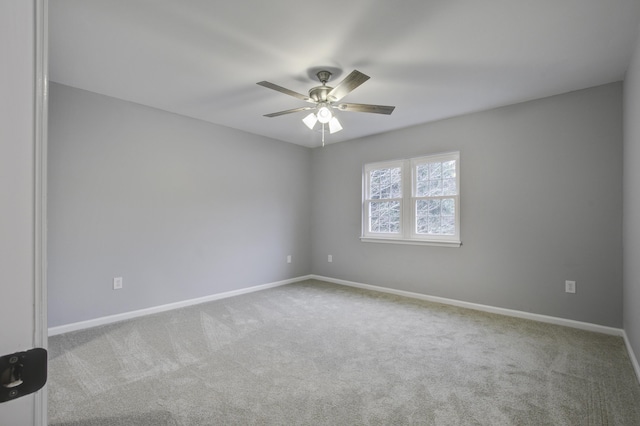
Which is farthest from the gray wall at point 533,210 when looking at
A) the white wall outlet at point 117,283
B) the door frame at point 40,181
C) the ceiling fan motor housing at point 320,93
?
the door frame at point 40,181

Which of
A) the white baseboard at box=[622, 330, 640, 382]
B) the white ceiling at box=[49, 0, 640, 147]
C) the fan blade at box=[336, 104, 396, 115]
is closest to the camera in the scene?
the white ceiling at box=[49, 0, 640, 147]

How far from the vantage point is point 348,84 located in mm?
2469

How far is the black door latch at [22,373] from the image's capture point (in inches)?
17.2

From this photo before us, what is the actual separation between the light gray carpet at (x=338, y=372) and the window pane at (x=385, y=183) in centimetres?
189

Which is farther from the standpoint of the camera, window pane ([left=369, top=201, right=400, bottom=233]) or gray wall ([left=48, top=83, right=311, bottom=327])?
window pane ([left=369, top=201, right=400, bottom=233])

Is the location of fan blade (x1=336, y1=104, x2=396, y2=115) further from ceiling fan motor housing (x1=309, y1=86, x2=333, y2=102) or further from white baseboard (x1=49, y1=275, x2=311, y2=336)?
white baseboard (x1=49, y1=275, x2=311, y2=336)

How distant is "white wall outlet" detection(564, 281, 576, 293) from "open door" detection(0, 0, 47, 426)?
4123 mm

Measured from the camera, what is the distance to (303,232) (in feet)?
18.3

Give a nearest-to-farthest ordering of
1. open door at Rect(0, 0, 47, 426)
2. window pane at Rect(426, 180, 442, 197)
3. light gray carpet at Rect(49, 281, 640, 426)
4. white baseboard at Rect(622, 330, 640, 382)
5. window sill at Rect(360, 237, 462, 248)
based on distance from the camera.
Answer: open door at Rect(0, 0, 47, 426)
light gray carpet at Rect(49, 281, 640, 426)
white baseboard at Rect(622, 330, 640, 382)
window sill at Rect(360, 237, 462, 248)
window pane at Rect(426, 180, 442, 197)

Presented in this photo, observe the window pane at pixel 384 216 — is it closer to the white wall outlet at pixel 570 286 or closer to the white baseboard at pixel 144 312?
the white baseboard at pixel 144 312

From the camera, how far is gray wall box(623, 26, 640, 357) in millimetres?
2271

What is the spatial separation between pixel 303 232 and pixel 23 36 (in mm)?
5161

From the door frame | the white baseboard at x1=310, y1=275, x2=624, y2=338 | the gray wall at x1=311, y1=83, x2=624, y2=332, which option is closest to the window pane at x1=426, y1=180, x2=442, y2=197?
the gray wall at x1=311, y1=83, x2=624, y2=332


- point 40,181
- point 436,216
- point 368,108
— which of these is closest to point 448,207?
point 436,216
